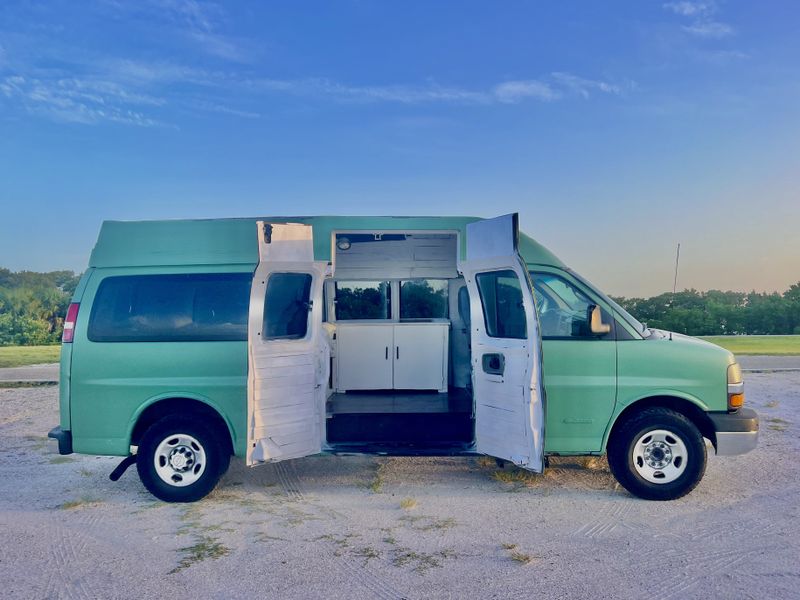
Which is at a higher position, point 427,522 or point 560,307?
→ point 560,307

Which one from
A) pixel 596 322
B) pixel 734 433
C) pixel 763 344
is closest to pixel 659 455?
pixel 734 433

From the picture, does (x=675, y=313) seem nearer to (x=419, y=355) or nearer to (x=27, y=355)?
(x=419, y=355)

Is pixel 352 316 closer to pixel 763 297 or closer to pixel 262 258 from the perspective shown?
pixel 262 258

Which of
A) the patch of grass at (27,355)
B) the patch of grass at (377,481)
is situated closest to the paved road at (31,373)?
the patch of grass at (27,355)

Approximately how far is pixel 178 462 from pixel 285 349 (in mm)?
1469

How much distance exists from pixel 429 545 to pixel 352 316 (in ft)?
13.1

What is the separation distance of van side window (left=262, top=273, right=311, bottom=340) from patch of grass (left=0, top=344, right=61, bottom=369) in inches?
608

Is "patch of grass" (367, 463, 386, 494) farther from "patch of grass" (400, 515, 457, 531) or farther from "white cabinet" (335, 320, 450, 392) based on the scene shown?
"white cabinet" (335, 320, 450, 392)

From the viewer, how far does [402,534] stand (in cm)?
502

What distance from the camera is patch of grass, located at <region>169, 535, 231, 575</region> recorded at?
178 inches

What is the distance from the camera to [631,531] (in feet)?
16.6

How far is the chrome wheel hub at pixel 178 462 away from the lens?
5.91m

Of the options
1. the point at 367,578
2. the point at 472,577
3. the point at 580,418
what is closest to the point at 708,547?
the point at 580,418

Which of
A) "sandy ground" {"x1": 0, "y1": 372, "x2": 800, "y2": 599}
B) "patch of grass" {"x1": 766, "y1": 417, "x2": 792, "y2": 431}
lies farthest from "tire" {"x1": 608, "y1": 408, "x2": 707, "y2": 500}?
"patch of grass" {"x1": 766, "y1": 417, "x2": 792, "y2": 431}
